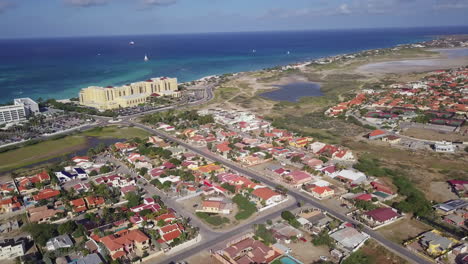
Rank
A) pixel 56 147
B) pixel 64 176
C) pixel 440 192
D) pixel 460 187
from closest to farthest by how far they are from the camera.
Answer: pixel 440 192
pixel 460 187
pixel 64 176
pixel 56 147

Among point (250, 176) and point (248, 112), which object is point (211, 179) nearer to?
point (250, 176)

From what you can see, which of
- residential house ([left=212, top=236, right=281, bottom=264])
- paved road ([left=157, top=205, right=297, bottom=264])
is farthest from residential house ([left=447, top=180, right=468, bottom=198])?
residential house ([left=212, top=236, right=281, bottom=264])

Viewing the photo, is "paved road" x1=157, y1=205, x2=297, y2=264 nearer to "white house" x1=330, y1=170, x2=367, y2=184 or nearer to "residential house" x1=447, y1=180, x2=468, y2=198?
"white house" x1=330, y1=170, x2=367, y2=184

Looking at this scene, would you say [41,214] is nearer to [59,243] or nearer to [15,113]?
[59,243]

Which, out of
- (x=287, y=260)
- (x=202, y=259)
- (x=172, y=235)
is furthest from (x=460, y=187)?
(x=172, y=235)

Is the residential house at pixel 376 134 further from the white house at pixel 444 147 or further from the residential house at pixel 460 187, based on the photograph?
the residential house at pixel 460 187

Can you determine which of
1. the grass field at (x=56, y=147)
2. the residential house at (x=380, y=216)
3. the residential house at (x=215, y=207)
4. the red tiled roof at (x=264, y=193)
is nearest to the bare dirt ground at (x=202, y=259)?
the residential house at (x=215, y=207)
